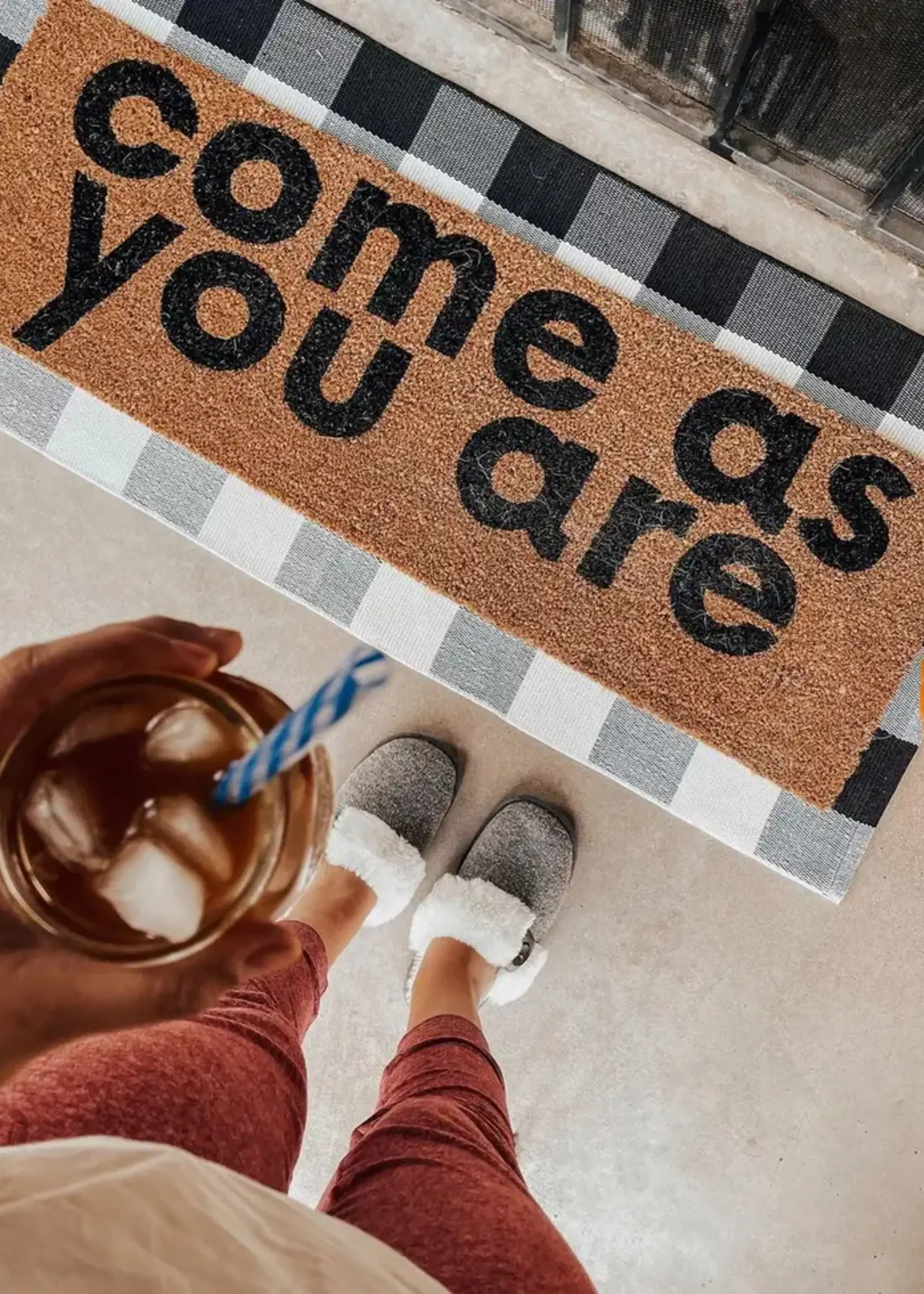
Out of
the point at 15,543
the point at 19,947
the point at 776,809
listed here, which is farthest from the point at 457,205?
the point at 19,947

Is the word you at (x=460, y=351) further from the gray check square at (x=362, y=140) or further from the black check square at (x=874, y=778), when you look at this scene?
the black check square at (x=874, y=778)

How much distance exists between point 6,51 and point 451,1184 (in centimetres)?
162

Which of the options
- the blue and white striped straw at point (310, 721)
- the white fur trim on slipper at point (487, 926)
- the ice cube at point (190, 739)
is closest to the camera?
the blue and white striped straw at point (310, 721)

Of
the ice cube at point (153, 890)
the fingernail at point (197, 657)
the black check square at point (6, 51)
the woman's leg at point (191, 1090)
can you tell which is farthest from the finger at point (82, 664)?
the black check square at point (6, 51)

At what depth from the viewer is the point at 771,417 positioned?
1430 millimetres

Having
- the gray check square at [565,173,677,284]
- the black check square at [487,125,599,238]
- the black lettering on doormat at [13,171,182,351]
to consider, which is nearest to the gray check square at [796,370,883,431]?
the gray check square at [565,173,677,284]

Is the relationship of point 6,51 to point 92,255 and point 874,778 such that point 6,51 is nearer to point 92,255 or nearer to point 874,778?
point 92,255

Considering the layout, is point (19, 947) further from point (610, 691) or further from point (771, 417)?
point (771, 417)

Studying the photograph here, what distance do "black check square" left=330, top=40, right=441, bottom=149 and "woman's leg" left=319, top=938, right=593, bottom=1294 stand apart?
127 cm

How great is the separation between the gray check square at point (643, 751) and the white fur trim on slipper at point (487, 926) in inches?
9.6

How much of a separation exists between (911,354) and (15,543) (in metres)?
1.35

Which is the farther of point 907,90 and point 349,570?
point 349,570

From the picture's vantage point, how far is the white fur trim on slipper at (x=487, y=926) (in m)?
1.41

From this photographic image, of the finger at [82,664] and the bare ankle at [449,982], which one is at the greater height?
the finger at [82,664]
